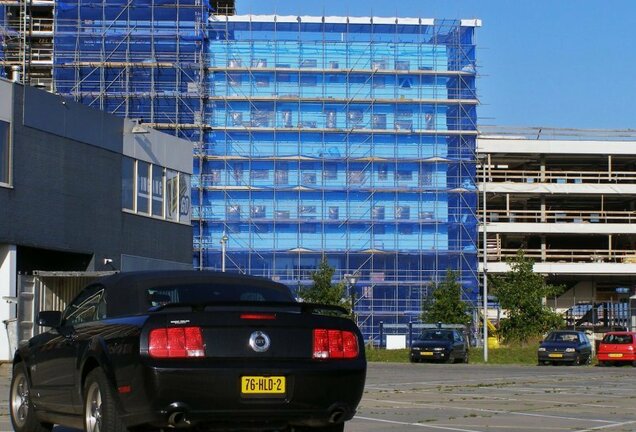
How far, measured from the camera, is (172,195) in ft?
135

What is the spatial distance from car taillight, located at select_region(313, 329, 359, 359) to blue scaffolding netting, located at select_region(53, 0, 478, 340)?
58.4 meters

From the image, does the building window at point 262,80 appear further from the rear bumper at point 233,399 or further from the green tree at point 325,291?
the rear bumper at point 233,399

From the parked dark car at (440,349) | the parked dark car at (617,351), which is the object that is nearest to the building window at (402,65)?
the parked dark car at (440,349)

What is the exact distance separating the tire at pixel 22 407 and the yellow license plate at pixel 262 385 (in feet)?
10.8

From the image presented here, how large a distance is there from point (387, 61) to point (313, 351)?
6376 cm

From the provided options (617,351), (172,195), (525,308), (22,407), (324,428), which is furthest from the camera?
(525,308)

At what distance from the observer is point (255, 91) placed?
71688 millimetres

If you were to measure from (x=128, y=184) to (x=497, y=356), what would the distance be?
22.0 metres

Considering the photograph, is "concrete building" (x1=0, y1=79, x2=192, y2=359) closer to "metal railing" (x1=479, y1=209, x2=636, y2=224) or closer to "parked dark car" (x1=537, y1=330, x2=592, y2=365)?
"parked dark car" (x1=537, y1=330, x2=592, y2=365)

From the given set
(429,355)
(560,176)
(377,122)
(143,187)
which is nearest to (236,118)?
(377,122)

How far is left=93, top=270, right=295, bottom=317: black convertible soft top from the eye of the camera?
1047 centimetres

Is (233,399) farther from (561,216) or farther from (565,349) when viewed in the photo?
(561,216)

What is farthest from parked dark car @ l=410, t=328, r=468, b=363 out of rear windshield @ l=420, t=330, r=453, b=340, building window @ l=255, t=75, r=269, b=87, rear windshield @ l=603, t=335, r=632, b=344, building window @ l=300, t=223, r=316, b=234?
building window @ l=255, t=75, r=269, b=87

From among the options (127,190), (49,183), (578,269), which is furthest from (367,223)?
(49,183)
